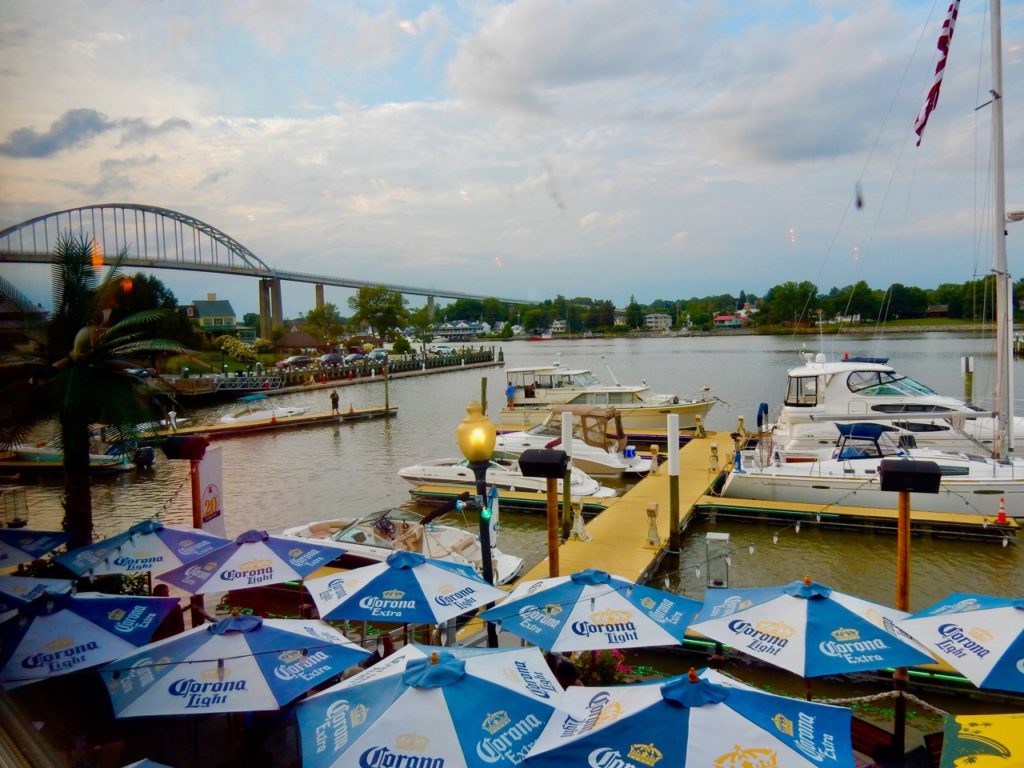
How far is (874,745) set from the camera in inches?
262

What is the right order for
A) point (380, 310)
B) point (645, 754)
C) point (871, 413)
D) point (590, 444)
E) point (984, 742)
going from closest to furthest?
point (984, 742) < point (645, 754) < point (871, 413) < point (590, 444) < point (380, 310)

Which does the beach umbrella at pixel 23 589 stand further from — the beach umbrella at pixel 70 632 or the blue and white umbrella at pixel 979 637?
the blue and white umbrella at pixel 979 637

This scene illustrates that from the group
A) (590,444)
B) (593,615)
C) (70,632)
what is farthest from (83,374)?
(590,444)

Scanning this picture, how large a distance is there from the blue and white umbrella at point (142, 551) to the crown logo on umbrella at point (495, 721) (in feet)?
20.4

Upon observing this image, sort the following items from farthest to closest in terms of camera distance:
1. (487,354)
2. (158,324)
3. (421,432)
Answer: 1. (487,354)
2. (421,432)
3. (158,324)

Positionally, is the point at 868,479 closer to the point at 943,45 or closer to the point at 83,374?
the point at 943,45

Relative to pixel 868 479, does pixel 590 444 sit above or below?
below

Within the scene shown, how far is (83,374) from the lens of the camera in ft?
29.2

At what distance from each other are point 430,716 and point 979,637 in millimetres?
4898

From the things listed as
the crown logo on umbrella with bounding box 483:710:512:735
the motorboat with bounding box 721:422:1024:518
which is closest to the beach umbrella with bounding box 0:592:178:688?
the crown logo on umbrella with bounding box 483:710:512:735

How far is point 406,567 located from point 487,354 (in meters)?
84.6

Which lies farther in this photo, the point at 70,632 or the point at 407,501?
the point at 407,501

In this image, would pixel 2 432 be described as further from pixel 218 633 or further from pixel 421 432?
pixel 421 432

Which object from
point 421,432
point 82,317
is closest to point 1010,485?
point 82,317
